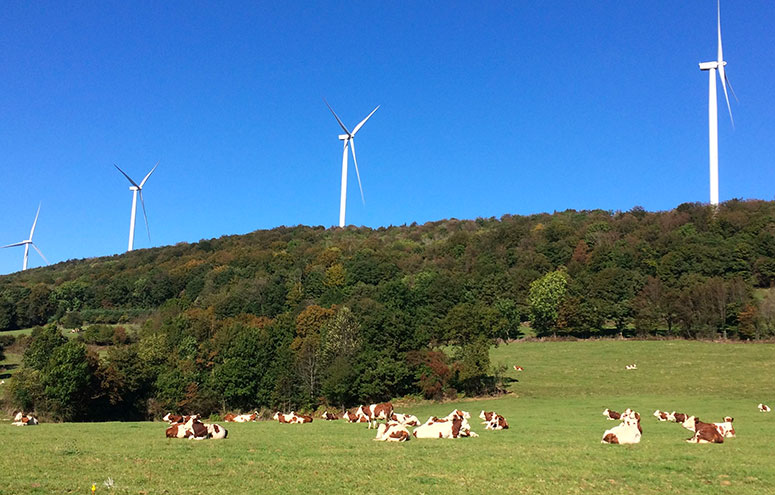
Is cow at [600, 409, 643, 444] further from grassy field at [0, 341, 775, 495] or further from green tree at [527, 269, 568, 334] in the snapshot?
green tree at [527, 269, 568, 334]

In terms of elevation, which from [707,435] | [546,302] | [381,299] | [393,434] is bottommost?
[707,435]

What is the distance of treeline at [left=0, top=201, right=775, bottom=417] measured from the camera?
164 ft

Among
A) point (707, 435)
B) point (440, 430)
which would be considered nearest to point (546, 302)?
point (707, 435)

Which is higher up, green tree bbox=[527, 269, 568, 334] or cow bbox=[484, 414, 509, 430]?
green tree bbox=[527, 269, 568, 334]

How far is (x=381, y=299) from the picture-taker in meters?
91.0

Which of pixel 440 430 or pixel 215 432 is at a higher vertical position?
pixel 215 432

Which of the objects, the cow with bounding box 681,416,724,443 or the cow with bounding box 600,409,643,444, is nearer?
the cow with bounding box 600,409,643,444

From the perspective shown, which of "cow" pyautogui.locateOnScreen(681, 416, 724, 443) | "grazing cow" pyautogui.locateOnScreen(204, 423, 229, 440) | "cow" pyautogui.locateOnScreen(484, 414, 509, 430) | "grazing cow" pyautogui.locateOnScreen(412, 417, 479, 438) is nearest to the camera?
"cow" pyautogui.locateOnScreen(681, 416, 724, 443)

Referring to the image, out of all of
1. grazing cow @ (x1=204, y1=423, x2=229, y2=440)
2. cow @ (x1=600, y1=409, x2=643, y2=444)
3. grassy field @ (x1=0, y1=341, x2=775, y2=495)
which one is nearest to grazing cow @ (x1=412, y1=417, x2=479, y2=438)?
grassy field @ (x1=0, y1=341, x2=775, y2=495)

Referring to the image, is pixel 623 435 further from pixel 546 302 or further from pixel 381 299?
pixel 546 302

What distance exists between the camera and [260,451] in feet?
49.0

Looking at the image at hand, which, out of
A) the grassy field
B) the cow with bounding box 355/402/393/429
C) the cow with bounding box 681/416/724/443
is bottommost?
the cow with bounding box 355/402/393/429

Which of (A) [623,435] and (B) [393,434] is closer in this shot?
(A) [623,435]

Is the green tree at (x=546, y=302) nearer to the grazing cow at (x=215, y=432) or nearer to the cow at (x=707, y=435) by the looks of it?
the cow at (x=707, y=435)
